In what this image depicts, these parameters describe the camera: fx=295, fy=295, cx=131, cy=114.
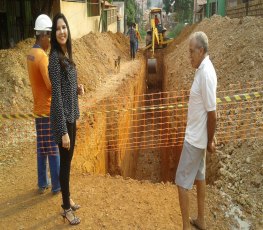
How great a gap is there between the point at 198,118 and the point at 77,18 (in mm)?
13817

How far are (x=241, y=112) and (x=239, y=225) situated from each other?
3.24 m

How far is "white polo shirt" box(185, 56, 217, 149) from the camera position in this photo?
2816 millimetres

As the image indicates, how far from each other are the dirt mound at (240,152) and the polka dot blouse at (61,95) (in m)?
2.47

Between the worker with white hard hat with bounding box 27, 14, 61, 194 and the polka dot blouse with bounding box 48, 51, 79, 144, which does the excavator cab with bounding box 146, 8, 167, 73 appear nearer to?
the worker with white hard hat with bounding box 27, 14, 61, 194

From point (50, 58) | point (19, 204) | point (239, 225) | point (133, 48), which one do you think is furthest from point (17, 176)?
point (133, 48)

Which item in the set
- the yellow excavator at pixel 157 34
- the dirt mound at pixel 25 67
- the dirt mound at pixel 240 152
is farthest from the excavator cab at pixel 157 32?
the dirt mound at pixel 240 152

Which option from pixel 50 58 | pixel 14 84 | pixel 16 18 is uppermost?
pixel 16 18

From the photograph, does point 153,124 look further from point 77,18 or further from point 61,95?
point 77,18

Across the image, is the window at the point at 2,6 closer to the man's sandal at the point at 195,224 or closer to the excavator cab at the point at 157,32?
the excavator cab at the point at 157,32

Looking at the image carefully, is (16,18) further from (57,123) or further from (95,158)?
(57,123)

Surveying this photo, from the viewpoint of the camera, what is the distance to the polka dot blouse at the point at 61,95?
10.0ft

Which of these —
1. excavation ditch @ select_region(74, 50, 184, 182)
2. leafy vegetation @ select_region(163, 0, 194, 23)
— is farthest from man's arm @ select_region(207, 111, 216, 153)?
leafy vegetation @ select_region(163, 0, 194, 23)

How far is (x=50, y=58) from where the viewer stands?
3074mm

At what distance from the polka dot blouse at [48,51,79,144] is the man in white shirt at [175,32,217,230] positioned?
→ 127 centimetres
